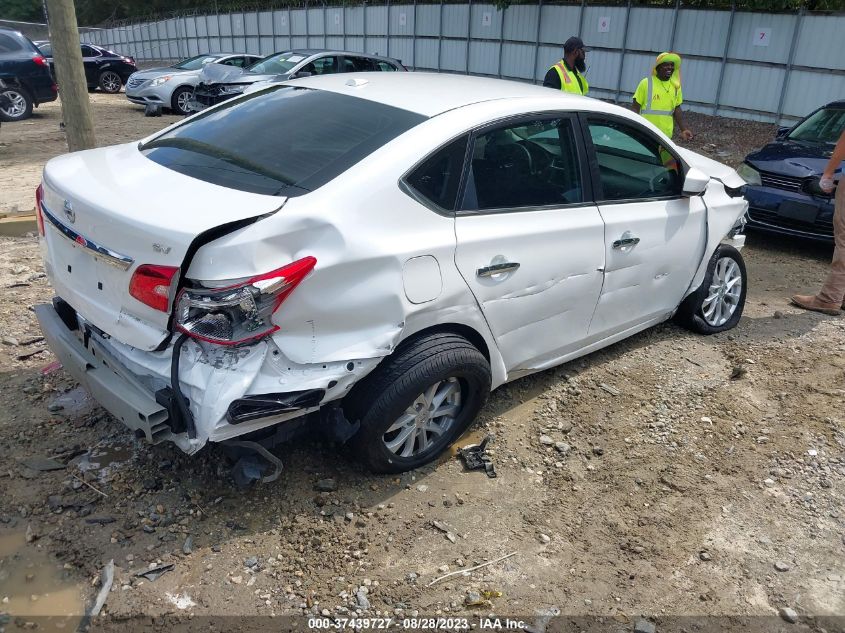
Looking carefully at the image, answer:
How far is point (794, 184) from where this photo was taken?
23.2 feet

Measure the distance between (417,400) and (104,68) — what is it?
2091cm

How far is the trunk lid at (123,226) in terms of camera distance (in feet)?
8.59

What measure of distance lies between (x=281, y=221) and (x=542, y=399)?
2.11 metres

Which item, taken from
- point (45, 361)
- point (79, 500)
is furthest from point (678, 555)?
point (45, 361)

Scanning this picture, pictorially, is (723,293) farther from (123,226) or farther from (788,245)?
(123,226)

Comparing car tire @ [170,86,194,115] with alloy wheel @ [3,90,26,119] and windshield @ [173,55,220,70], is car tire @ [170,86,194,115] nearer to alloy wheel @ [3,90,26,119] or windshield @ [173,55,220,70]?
windshield @ [173,55,220,70]

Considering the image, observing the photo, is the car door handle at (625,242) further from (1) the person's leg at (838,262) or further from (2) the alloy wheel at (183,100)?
(2) the alloy wheel at (183,100)

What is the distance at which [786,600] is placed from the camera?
283cm

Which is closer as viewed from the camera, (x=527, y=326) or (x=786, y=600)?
(x=786, y=600)

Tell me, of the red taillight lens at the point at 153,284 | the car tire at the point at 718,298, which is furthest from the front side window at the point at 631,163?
the red taillight lens at the point at 153,284

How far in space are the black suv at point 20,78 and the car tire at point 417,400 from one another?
14276 mm

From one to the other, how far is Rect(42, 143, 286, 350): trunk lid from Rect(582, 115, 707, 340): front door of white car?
6.49ft

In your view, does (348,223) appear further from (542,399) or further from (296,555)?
(542,399)


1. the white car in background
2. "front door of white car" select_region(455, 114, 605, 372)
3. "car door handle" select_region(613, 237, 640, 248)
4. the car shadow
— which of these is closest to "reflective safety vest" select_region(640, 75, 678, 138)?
the car shadow
